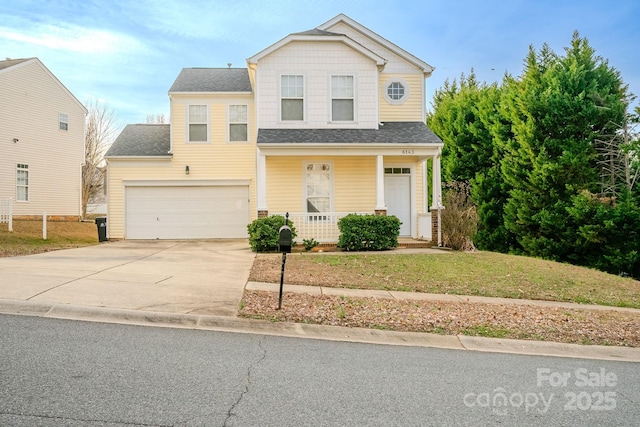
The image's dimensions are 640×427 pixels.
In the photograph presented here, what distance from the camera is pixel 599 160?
1662 cm

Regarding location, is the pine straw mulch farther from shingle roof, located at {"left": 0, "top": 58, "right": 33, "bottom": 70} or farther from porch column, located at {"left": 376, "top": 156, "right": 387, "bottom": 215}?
shingle roof, located at {"left": 0, "top": 58, "right": 33, "bottom": 70}

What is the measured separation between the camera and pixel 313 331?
642cm

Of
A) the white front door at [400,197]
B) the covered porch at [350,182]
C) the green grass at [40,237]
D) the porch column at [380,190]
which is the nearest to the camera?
the green grass at [40,237]

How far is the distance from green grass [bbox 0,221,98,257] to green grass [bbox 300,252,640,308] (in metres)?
9.12

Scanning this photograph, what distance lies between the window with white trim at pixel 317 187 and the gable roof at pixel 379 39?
5.19 m

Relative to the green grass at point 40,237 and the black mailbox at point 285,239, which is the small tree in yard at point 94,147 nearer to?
the green grass at point 40,237

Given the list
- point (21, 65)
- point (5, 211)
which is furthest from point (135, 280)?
point (21, 65)

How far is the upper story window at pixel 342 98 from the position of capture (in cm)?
1716

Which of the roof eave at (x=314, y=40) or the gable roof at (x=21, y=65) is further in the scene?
the gable roof at (x=21, y=65)

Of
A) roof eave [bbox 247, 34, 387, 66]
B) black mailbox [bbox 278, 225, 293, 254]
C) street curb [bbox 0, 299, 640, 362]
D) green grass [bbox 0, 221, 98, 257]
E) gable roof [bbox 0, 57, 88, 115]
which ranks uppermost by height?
gable roof [bbox 0, 57, 88, 115]

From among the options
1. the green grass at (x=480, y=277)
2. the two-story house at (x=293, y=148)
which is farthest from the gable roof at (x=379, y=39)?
the green grass at (x=480, y=277)

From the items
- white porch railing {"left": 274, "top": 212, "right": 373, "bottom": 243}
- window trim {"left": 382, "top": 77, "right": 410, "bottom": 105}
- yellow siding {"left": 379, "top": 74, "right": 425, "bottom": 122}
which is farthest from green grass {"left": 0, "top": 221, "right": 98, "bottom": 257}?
window trim {"left": 382, "top": 77, "right": 410, "bottom": 105}

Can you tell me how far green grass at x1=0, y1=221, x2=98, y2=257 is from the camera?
15170mm

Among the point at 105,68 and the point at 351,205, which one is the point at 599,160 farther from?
the point at 105,68
